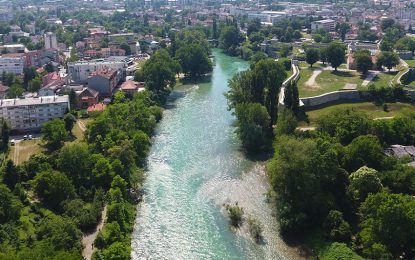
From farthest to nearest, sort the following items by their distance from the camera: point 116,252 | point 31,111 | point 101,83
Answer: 1. point 101,83
2. point 31,111
3. point 116,252

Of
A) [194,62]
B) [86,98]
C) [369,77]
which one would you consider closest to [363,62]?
[369,77]

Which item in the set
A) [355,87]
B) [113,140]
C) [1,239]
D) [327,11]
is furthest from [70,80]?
[327,11]

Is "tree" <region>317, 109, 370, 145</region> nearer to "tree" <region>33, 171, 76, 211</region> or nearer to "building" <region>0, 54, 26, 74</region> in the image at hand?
"tree" <region>33, 171, 76, 211</region>

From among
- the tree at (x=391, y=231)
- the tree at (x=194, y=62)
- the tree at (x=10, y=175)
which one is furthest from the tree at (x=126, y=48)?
the tree at (x=391, y=231)

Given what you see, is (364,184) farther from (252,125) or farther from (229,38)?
(229,38)

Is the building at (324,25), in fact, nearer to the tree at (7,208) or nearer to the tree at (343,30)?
the tree at (343,30)

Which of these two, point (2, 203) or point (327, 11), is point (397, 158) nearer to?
point (2, 203)
